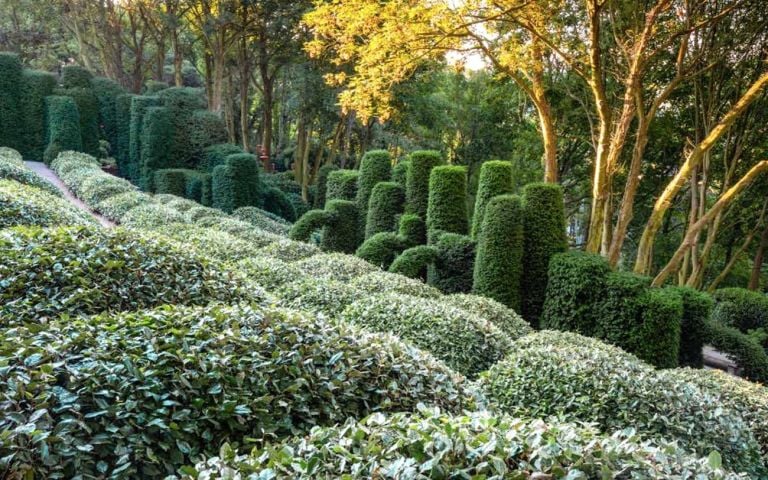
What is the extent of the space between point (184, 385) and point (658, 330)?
24.2ft

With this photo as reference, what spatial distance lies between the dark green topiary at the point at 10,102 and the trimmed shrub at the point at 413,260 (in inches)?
769

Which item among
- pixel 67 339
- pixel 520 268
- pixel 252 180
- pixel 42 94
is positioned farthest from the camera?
pixel 42 94

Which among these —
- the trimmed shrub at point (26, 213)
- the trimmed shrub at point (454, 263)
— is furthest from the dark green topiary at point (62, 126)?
the trimmed shrub at point (454, 263)

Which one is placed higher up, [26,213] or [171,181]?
[26,213]

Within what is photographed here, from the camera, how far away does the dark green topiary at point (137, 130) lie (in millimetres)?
21672

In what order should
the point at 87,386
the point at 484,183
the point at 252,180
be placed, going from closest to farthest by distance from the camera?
the point at 87,386 → the point at 484,183 → the point at 252,180

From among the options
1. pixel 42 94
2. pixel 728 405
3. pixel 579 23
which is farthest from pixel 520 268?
pixel 42 94

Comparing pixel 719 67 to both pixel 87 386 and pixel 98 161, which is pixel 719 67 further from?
pixel 98 161

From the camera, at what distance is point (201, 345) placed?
10.0 feet

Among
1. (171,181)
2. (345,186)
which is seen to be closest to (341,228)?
(345,186)

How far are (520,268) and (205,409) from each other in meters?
7.55

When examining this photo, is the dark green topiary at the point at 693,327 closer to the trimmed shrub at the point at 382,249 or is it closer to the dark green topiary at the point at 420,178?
the trimmed shrub at the point at 382,249

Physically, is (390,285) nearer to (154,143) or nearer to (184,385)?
(184,385)

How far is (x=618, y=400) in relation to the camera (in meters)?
4.19
